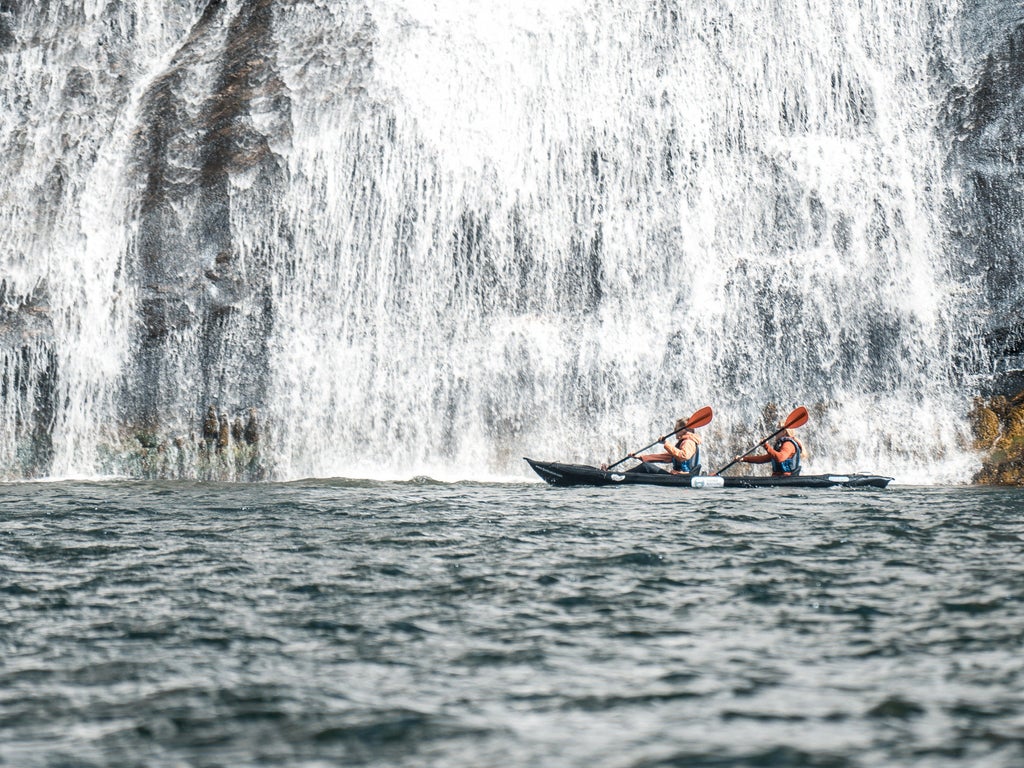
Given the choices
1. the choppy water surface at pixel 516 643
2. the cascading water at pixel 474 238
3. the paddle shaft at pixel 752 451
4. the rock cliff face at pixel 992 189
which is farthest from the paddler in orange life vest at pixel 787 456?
the choppy water surface at pixel 516 643

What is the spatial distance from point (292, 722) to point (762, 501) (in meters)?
10.3

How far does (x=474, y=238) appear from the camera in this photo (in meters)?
22.0

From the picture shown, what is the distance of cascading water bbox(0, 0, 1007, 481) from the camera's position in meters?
20.8

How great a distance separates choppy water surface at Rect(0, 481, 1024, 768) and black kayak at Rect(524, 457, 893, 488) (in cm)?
425

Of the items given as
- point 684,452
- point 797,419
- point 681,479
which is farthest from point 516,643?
point 797,419

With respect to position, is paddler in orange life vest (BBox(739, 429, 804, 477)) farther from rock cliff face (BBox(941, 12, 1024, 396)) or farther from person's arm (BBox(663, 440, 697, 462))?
rock cliff face (BBox(941, 12, 1024, 396))

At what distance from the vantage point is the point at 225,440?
68.2 feet

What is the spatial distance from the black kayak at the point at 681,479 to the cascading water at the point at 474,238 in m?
2.60

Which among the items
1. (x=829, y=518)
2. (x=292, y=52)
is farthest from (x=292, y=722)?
(x=292, y=52)

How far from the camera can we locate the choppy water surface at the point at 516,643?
5.81m

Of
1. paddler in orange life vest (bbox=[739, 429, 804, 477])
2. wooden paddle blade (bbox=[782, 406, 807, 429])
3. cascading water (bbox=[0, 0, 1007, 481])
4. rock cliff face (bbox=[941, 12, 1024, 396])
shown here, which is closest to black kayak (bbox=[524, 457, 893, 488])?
paddler in orange life vest (bbox=[739, 429, 804, 477])

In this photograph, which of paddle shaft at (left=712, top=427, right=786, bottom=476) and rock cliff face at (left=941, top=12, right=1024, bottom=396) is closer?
paddle shaft at (left=712, top=427, right=786, bottom=476)

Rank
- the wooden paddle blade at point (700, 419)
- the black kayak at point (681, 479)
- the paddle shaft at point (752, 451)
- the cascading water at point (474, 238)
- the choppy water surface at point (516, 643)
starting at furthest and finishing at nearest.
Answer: the cascading water at point (474, 238) → the wooden paddle blade at point (700, 419) → the paddle shaft at point (752, 451) → the black kayak at point (681, 479) → the choppy water surface at point (516, 643)

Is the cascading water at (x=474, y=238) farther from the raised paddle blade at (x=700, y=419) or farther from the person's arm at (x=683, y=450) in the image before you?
the person's arm at (x=683, y=450)
